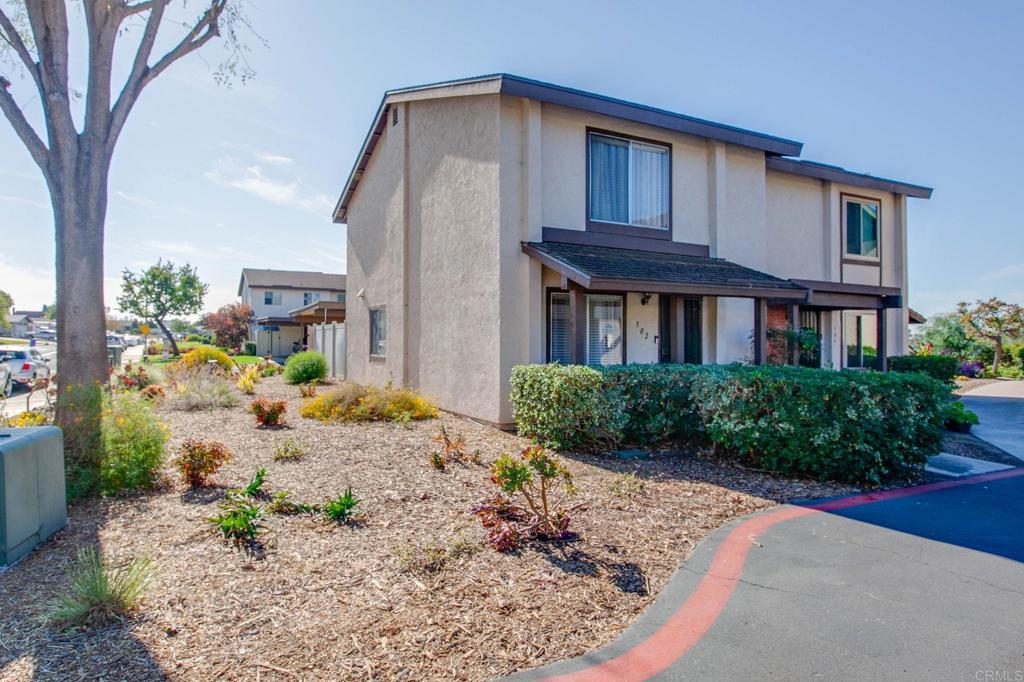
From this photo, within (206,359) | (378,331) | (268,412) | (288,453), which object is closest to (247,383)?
(378,331)

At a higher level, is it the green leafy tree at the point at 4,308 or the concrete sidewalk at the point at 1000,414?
the green leafy tree at the point at 4,308

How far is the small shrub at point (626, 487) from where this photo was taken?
6137 millimetres

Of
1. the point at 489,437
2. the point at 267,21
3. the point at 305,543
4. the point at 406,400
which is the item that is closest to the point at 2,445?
the point at 305,543

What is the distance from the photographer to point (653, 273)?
10.2 meters

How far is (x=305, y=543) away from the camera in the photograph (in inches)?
182

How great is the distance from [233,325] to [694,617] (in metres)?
49.7

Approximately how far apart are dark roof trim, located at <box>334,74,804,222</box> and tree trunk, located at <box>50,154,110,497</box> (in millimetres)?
6492

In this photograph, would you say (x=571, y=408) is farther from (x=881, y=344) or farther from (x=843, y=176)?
(x=843, y=176)

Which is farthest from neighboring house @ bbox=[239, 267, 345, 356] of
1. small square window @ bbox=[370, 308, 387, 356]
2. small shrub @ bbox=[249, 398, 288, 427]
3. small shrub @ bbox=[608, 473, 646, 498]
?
small shrub @ bbox=[608, 473, 646, 498]

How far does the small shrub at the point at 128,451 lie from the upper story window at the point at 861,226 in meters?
17.7

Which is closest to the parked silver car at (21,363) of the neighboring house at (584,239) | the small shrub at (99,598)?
the neighboring house at (584,239)

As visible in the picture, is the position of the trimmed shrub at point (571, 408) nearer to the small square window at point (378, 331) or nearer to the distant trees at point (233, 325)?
the small square window at point (378, 331)

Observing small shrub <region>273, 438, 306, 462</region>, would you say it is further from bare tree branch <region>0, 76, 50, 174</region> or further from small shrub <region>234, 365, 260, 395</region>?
small shrub <region>234, 365, 260, 395</region>

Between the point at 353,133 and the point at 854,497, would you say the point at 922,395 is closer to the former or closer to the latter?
the point at 854,497
